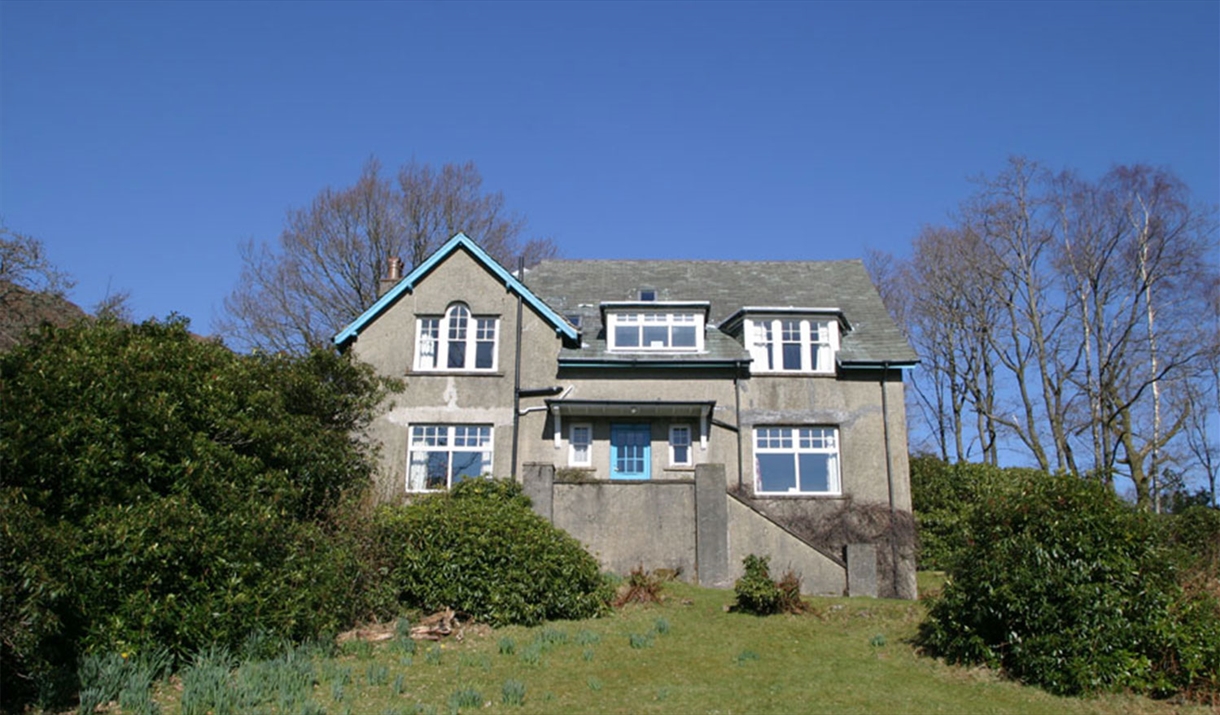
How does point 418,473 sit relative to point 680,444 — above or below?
below

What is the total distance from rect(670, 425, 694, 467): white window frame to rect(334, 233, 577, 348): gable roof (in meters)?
3.71

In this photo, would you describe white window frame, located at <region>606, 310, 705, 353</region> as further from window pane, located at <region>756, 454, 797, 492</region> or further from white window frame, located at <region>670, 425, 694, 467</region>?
window pane, located at <region>756, 454, 797, 492</region>

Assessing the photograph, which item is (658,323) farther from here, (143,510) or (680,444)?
(143,510)

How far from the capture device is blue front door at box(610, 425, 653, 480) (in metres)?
25.8

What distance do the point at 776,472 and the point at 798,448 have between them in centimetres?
88

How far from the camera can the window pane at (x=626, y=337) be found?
88.2 ft

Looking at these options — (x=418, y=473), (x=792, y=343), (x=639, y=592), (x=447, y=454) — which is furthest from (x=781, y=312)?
(x=639, y=592)

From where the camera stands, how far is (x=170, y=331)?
1550 centimetres

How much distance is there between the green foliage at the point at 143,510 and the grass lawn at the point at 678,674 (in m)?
1.11

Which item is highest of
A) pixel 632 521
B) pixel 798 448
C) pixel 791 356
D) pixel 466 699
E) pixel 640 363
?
pixel 791 356

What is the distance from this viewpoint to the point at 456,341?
2644 cm

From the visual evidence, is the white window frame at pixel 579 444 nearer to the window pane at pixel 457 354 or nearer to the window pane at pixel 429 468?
the window pane at pixel 429 468

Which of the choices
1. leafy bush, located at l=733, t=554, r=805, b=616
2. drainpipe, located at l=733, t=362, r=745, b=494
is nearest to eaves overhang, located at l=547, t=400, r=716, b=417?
drainpipe, located at l=733, t=362, r=745, b=494

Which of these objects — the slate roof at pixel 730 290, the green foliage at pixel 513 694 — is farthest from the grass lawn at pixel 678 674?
the slate roof at pixel 730 290
